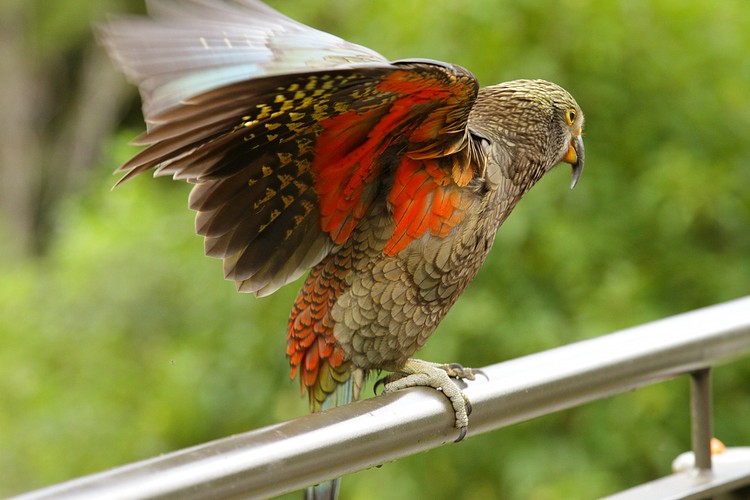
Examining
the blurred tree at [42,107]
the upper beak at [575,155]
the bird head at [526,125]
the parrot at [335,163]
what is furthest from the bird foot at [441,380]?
the blurred tree at [42,107]

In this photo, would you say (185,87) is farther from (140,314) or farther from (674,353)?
(140,314)

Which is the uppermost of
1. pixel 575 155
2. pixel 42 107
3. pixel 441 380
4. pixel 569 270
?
pixel 575 155

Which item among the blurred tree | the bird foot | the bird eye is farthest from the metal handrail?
the blurred tree

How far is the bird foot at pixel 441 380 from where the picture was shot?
1.46 metres

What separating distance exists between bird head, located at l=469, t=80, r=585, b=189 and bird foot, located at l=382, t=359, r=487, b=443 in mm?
416

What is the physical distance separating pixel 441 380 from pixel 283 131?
1.57 ft

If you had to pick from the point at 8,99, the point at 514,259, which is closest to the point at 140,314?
the point at 514,259

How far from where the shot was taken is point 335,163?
1.75 metres

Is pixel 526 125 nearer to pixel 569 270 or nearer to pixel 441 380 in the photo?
pixel 441 380

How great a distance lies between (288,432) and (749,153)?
8.13ft

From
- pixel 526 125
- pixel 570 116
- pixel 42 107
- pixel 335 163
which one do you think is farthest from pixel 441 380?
pixel 42 107

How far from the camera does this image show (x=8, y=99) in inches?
361

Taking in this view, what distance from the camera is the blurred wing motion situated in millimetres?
1405

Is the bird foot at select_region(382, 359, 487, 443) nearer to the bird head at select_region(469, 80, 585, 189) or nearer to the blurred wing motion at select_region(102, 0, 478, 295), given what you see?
the blurred wing motion at select_region(102, 0, 478, 295)
